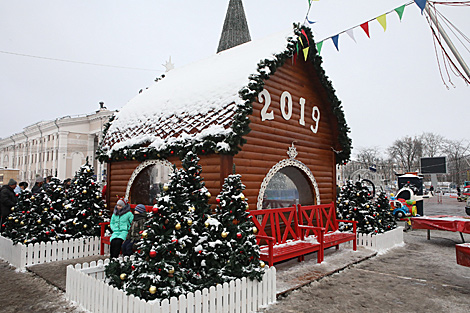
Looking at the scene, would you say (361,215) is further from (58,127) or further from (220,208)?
(58,127)

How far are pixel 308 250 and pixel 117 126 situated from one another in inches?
314

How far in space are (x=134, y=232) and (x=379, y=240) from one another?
763cm

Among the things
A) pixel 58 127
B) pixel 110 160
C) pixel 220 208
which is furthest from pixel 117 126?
pixel 58 127

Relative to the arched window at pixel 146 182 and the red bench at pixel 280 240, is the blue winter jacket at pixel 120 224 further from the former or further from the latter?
the red bench at pixel 280 240

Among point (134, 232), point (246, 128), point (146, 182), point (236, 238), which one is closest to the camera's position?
point (236, 238)

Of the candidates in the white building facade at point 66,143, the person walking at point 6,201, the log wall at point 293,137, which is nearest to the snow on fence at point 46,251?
the person walking at point 6,201

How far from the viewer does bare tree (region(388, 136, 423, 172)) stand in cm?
6519

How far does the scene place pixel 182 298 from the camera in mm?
4605

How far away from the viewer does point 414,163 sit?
68.2 meters

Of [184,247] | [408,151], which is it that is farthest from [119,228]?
[408,151]

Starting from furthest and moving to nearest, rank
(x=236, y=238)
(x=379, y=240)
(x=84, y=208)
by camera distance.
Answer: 1. (x=379, y=240)
2. (x=84, y=208)
3. (x=236, y=238)

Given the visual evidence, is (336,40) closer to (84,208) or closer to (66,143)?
(84,208)

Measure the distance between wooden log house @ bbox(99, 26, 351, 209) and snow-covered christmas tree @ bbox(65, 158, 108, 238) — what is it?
3.14 ft

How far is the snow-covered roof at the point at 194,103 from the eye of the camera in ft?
27.4
